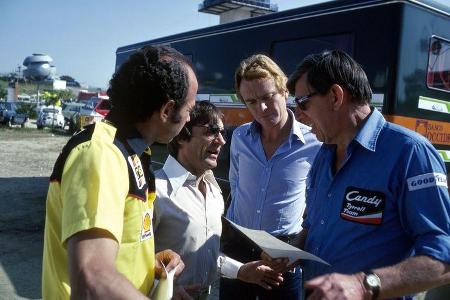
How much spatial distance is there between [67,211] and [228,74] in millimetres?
5751

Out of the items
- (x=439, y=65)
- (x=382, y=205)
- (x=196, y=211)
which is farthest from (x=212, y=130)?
(x=439, y=65)

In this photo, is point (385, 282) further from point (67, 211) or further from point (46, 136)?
point (46, 136)

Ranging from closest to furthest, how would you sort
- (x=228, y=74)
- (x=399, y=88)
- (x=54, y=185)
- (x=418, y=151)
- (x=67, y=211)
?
(x=67, y=211) < (x=54, y=185) < (x=418, y=151) < (x=399, y=88) < (x=228, y=74)

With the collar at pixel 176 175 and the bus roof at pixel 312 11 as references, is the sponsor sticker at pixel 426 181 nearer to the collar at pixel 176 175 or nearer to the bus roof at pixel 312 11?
the collar at pixel 176 175

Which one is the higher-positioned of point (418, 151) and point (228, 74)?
point (228, 74)

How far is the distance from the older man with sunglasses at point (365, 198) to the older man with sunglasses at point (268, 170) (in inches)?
25.7

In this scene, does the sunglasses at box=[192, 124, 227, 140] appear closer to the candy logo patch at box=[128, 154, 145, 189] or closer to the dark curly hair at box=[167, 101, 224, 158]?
the dark curly hair at box=[167, 101, 224, 158]

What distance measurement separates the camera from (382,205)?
1.50m

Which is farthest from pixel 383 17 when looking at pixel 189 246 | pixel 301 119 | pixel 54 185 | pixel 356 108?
pixel 54 185

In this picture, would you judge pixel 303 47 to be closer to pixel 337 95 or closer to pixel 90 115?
pixel 337 95

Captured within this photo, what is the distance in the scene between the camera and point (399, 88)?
4.58 meters

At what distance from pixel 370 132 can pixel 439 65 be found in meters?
3.97

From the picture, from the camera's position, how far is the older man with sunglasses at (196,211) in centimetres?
197

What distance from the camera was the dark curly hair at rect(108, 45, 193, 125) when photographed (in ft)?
4.35
